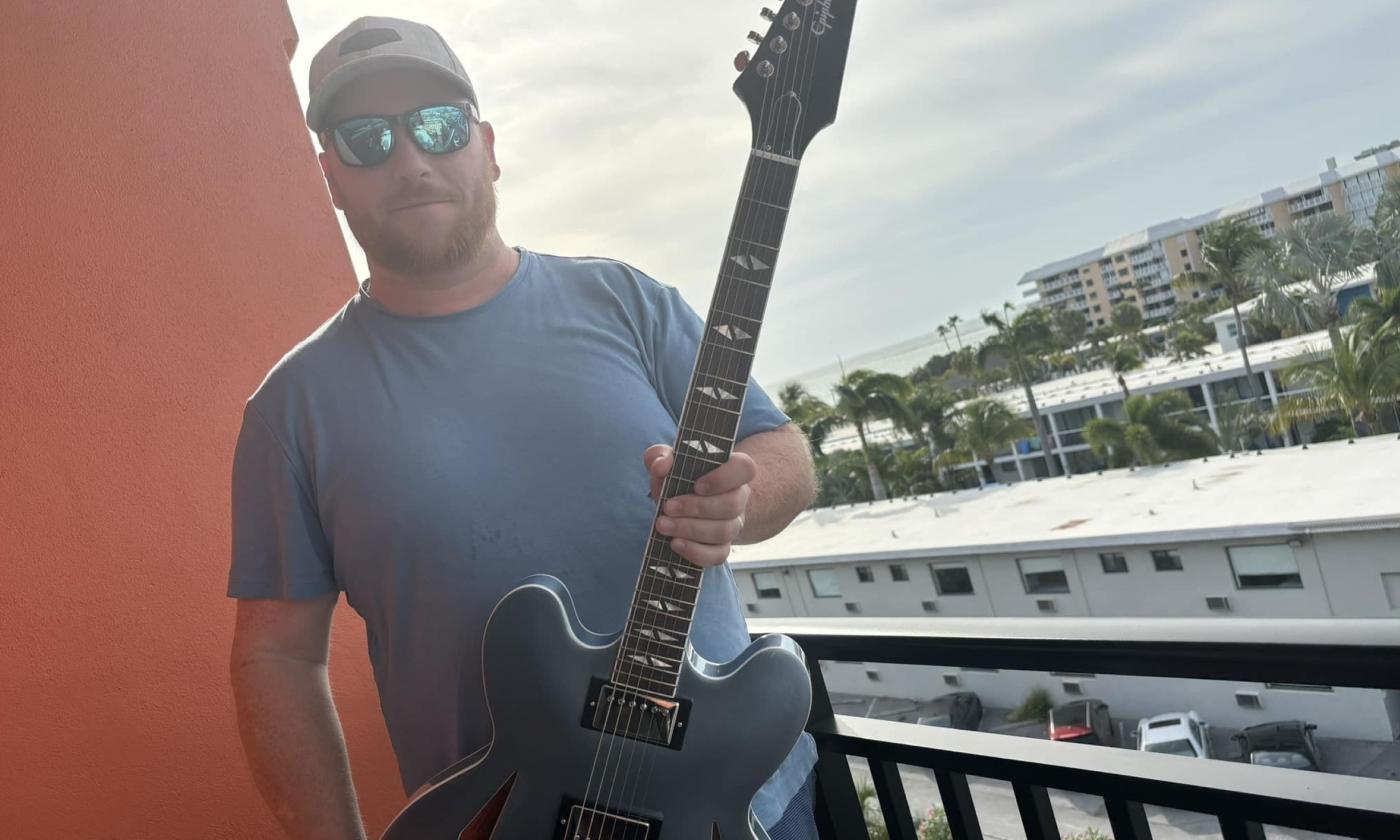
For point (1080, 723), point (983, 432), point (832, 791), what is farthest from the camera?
point (983, 432)

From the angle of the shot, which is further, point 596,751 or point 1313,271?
point 1313,271

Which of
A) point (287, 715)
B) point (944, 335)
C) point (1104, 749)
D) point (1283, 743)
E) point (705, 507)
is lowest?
point (1283, 743)

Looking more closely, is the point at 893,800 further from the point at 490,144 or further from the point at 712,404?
the point at 490,144

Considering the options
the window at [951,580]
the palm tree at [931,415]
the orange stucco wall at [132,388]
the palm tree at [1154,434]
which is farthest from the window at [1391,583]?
the palm tree at [931,415]

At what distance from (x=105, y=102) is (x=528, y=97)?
4.86ft

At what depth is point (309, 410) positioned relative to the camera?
1010 millimetres

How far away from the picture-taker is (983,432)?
5043 millimetres

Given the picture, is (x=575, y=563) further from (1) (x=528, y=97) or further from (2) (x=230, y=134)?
(1) (x=528, y=97)

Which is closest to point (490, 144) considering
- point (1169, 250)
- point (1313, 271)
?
point (1313, 271)

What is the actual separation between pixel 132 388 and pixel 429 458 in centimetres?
100

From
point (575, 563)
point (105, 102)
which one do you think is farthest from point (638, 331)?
point (105, 102)

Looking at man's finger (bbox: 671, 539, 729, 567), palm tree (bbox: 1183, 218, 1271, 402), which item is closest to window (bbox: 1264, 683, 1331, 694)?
man's finger (bbox: 671, 539, 729, 567)

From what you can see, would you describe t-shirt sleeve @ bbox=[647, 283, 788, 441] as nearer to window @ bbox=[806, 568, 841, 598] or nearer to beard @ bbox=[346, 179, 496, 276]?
beard @ bbox=[346, 179, 496, 276]

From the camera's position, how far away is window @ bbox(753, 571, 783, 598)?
13.1 ft
